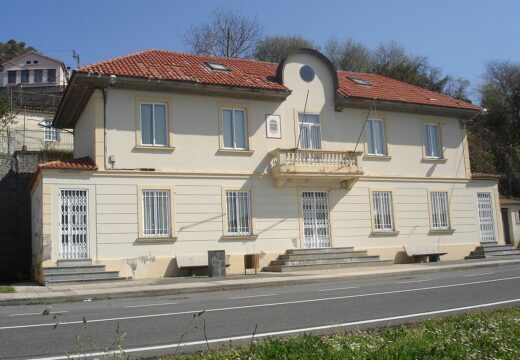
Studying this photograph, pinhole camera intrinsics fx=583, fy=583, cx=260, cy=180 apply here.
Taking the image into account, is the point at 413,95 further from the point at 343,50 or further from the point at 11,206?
the point at 343,50

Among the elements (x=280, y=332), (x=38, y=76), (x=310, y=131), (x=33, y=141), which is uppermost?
(x=38, y=76)

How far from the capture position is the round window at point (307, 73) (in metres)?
25.1

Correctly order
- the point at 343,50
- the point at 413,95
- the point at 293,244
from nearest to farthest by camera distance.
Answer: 1. the point at 293,244
2. the point at 413,95
3. the point at 343,50

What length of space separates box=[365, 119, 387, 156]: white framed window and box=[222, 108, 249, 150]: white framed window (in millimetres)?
6166

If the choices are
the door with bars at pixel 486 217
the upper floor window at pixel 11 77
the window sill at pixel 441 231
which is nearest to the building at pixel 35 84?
the upper floor window at pixel 11 77

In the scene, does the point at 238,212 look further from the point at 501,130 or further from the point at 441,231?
the point at 501,130

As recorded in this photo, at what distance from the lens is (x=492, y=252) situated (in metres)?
27.8

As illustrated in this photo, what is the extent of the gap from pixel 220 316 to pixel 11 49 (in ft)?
240

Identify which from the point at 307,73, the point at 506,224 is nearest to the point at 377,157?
the point at 307,73

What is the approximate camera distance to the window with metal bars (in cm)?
2095

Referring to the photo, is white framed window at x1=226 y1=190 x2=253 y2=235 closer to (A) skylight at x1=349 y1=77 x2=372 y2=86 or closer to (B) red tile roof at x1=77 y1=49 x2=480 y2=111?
(B) red tile roof at x1=77 y1=49 x2=480 y2=111

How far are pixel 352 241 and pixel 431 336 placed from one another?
18314mm

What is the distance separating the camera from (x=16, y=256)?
2434cm

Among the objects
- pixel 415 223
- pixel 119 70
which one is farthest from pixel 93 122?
Result: pixel 415 223
